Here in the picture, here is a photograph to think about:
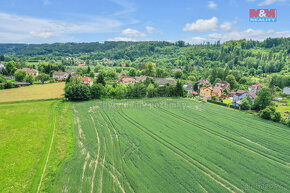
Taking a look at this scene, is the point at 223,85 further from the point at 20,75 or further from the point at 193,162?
the point at 20,75

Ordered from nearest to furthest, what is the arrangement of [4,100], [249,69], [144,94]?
[4,100]
[144,94]
[249,69]

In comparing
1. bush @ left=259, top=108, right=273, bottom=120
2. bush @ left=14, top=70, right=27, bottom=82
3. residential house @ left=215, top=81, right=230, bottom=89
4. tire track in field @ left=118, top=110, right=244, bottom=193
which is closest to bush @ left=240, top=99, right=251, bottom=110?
bush @ left=259, top=108, right=273, bottom=120

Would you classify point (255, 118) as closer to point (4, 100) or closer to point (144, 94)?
point (144, 94)

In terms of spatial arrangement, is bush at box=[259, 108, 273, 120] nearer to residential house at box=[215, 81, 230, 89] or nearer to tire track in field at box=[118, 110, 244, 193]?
tire track in field at box=[118, 110, 244, 193]

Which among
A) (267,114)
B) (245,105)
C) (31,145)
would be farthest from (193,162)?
(245,105)

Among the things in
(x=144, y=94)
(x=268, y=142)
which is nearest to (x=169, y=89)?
(x=144, y=94)
